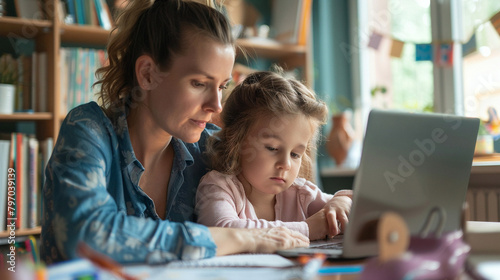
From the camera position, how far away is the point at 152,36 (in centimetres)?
115

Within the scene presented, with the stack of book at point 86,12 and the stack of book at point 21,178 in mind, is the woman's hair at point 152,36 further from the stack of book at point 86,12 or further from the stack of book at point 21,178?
the stack of book at point 86,12

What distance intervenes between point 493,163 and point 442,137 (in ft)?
4.34

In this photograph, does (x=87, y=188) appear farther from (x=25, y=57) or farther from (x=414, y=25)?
(x=414, y=25)

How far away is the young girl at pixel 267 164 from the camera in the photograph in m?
1.14

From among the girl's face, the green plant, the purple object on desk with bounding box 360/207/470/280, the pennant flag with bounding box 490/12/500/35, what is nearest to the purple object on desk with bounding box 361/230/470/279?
the purple object on desk with bounding box 360/207/470/280

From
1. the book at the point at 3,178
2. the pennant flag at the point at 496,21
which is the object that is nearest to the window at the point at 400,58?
the pennant flag at the point at 496,21

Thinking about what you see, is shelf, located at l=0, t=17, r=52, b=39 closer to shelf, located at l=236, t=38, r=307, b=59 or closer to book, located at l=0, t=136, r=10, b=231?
book, located at l=0, t=136, r=10, b=231

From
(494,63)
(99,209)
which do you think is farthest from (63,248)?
(494,63)

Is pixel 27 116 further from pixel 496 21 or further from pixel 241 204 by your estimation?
pixel 496 21

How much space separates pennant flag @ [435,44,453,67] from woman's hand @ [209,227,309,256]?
1826 mm

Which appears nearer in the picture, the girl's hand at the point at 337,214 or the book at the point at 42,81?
the girl's hand at the point at 337,214

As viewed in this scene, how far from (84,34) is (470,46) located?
1.90 m

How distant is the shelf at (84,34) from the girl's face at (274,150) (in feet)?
4.79

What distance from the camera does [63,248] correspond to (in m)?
0.82
